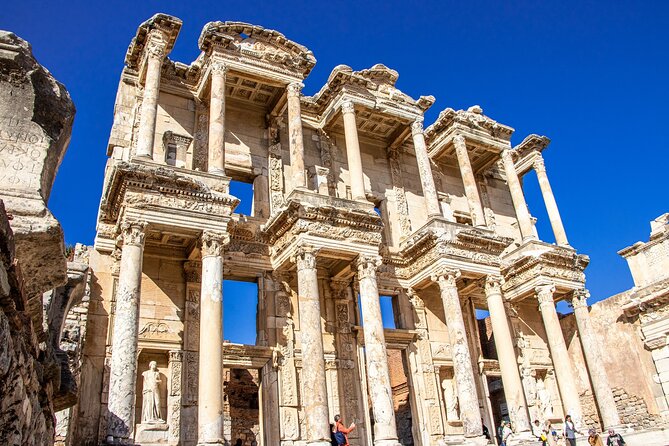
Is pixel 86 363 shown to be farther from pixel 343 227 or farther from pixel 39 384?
pixel 39 384

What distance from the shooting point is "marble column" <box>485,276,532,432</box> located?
15938 millimetres

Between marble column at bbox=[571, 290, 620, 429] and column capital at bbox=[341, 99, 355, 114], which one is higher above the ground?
column capital at bbox=[341, 99, 355, 114]

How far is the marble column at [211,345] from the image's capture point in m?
11.8

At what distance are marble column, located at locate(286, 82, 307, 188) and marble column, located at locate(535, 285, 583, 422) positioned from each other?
8.85 m

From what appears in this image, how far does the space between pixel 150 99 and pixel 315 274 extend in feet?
20.1

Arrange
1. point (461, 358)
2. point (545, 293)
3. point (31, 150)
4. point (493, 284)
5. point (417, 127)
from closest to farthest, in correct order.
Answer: point (31, 150) < point (461, 358) < point (493, 284) < point (545, 293) < point (417, 127)

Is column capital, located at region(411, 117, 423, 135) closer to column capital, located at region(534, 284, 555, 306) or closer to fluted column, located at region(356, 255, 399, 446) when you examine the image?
fluted column, located at region(356, 255, 399, 446)

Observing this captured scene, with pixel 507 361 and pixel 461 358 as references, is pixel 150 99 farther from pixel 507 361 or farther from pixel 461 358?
pixel 507 361

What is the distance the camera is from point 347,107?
18.4m

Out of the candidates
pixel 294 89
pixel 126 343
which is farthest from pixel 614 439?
pixel 294 89

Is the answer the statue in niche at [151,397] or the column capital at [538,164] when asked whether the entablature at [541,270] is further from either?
the statue in niche at [151,397]

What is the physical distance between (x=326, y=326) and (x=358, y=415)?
99.0 inches

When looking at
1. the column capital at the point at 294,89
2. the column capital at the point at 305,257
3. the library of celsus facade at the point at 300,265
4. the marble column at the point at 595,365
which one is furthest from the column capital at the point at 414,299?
the column capital at the point at 294,89

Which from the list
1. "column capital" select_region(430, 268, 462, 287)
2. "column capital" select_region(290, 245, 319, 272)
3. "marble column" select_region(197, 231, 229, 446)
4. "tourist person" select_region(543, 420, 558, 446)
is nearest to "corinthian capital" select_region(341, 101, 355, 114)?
"column capital" select_region(290, 245, 319, 272)
